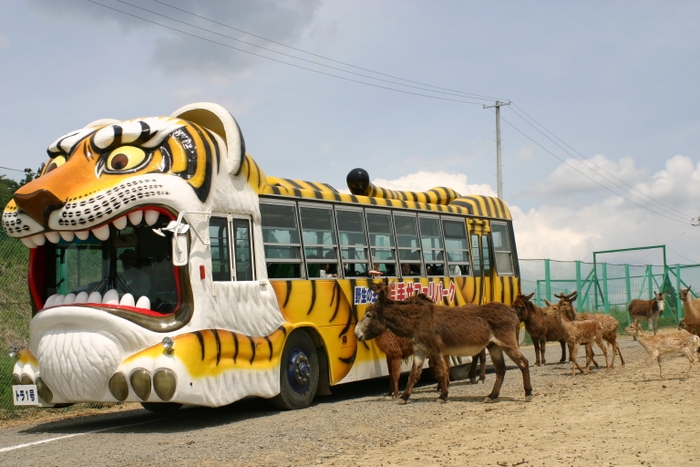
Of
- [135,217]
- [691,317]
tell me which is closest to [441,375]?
[135,217]

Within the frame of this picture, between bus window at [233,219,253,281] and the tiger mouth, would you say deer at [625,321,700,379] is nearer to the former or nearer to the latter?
bus window at [233,219,253,281]

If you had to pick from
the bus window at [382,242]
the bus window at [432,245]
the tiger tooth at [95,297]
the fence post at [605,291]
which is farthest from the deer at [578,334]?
the fence post at [605,291]

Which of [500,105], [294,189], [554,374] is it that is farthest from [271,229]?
[500,105]

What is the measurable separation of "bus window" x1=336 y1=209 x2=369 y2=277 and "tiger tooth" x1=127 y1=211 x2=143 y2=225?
381 centimetres

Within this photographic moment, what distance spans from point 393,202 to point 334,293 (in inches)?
98.5

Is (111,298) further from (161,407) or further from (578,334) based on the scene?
(578,334)

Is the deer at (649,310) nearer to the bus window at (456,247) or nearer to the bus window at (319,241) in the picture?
the bus window at (456,247)

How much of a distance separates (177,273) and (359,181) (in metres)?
5.45

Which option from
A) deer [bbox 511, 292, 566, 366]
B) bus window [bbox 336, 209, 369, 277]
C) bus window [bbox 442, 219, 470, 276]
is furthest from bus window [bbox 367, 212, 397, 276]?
deer [bbox 511, 292, 566, 366]

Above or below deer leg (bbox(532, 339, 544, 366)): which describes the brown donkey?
above

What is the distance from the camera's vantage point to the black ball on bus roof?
1461cm

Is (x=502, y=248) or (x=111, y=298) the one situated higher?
(x=502, y=248)

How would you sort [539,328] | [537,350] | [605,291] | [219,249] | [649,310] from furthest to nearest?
[605,291], [649,310], [537,350], [539,328], [219,249]

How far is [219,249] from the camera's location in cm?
1065
